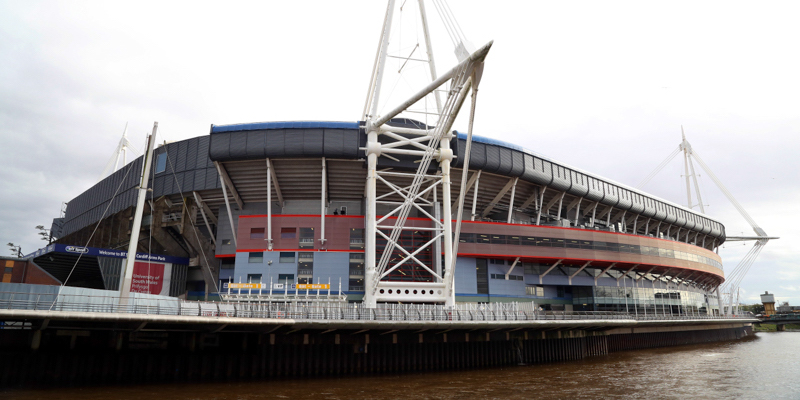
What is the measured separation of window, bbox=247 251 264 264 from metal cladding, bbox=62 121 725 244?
1024 centimetres

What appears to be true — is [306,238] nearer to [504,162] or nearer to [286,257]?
[286,257]

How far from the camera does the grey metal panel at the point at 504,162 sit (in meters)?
64.2

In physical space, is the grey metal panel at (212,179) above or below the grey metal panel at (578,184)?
below

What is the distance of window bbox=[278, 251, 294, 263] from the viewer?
61731 mm

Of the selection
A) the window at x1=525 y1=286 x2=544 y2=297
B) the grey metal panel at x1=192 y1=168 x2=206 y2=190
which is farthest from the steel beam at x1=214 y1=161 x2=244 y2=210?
the window at x1=525 y1=286 x2=544 y2=297

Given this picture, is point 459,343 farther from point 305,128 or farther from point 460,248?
point 305,128

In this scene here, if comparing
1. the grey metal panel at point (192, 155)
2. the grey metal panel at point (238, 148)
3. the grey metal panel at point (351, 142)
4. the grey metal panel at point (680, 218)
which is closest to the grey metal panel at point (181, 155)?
the grey metal panel at point (192, 155)

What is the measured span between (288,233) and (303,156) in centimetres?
1063

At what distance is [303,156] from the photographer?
2302 inches

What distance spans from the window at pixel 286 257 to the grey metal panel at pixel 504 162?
2851 centimetres

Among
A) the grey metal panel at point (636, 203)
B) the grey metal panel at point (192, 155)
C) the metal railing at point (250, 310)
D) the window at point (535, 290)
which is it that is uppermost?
the grey metal panel at point (192, 155)

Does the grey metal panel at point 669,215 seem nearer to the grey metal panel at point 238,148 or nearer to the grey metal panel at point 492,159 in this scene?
the grey metal panel at point 492,159

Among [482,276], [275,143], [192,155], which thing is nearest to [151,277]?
[192,155]

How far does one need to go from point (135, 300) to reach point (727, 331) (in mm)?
98560
